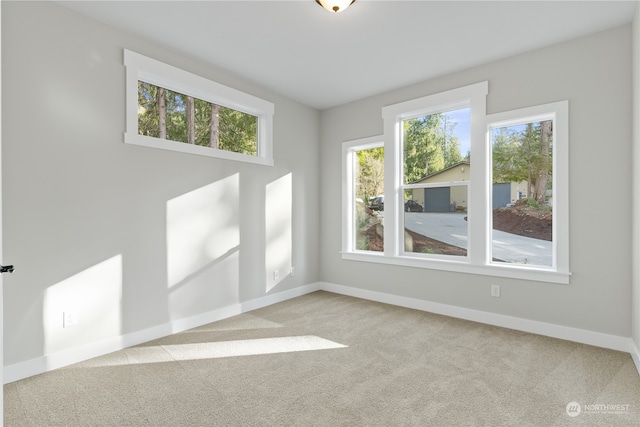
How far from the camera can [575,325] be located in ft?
10.0

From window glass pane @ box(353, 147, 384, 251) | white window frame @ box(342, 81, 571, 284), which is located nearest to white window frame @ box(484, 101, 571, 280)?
white window frame @ box(342, 81, 571, 284)

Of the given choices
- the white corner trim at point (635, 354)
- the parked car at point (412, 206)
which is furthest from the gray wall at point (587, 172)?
the parked car at point (412, 206)

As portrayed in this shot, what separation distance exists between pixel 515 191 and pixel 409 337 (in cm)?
181

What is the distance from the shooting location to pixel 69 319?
104 inches

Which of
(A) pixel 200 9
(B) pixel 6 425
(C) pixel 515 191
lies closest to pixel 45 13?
(A) pixel 200 9

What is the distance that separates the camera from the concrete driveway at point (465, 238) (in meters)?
3.33

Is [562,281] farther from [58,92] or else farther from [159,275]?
[58,92]

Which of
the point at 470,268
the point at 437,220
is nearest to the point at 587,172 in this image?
the point at 470,268

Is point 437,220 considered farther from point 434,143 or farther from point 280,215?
point 280,215

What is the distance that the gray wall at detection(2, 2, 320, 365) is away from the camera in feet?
7.91

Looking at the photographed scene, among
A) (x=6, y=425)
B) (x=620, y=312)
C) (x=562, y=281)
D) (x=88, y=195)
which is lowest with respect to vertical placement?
(x=6, y=425)

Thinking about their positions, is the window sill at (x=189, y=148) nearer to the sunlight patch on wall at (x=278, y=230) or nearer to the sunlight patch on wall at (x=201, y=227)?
the sunlight patch on wall at (x=201, y=227)

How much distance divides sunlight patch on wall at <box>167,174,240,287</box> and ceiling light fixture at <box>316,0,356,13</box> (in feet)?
6.59

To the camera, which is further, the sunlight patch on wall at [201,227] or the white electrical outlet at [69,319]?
the sunlight patch on wall at [201,227]
